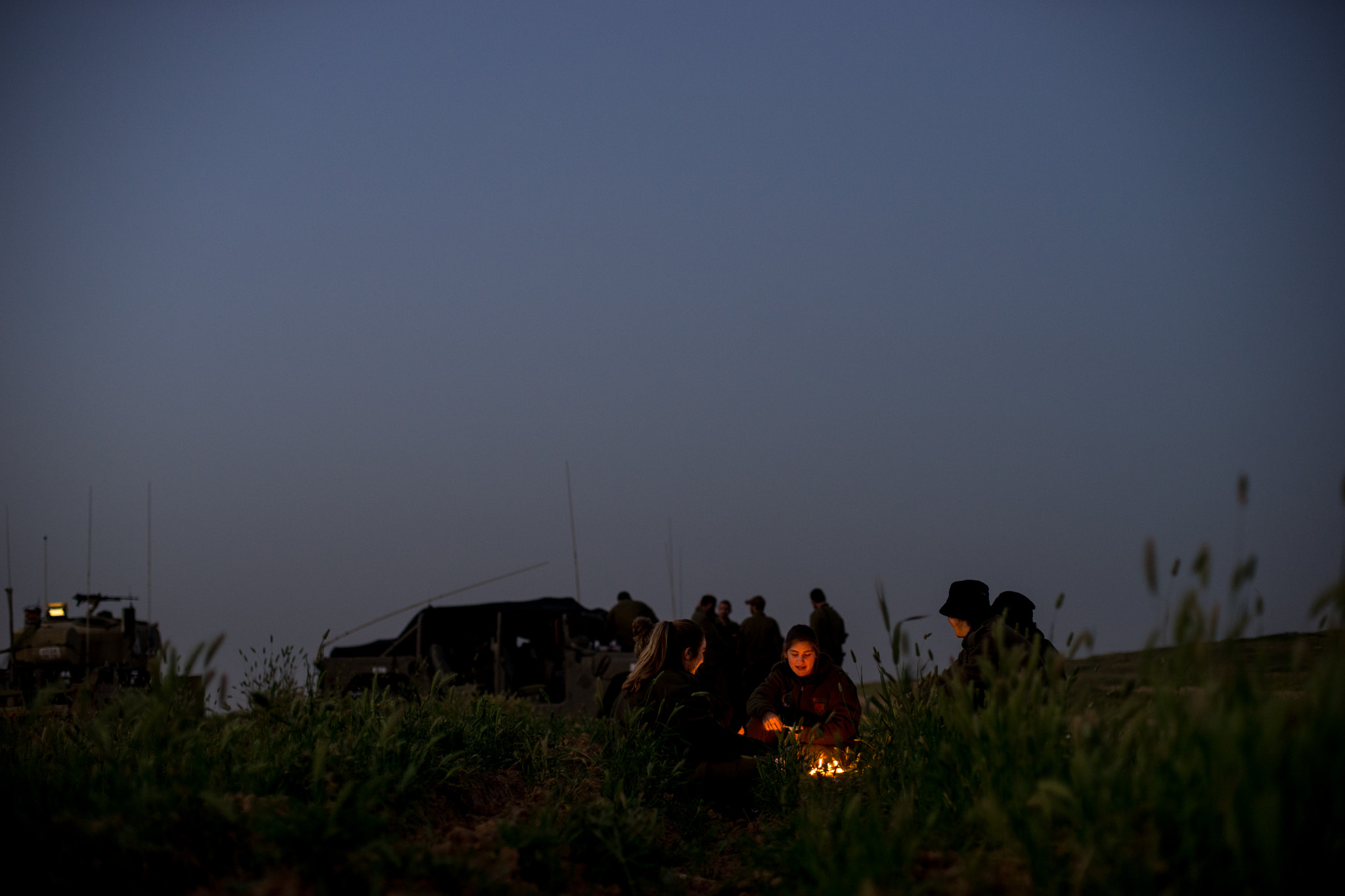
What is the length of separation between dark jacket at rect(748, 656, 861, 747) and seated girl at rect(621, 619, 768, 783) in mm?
575

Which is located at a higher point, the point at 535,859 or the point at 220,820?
the point at 220,820

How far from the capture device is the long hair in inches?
250

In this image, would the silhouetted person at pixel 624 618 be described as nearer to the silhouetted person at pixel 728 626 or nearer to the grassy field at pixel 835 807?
the silhouetted person at pixel 728 626

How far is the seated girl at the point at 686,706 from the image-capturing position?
20.1 feet

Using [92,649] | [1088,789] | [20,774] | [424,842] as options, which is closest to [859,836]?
[1088,789]

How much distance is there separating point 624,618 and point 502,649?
72.2 inches

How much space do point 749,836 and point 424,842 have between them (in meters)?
2.14

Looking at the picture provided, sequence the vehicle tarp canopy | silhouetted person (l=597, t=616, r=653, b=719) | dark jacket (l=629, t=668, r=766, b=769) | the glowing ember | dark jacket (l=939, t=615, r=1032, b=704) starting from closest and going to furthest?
dark jacket (l=939, t=615, r=1032, b=704) → the glowing ember → dark jacket (l=629, t=668, r=766, b=769) → silhouetted person (l=597, t=616, r=653, b=719) → the vehicle tarp canopy

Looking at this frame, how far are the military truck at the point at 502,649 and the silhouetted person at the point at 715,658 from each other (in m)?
1.31

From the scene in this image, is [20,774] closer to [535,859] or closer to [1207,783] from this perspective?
[535,859]

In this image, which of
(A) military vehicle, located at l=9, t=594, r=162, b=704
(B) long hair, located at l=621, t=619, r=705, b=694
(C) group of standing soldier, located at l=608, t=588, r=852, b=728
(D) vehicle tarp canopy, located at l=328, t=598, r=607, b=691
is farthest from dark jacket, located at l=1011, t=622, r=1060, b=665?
(A) military vehicle, located at l=9, t=594, r=162, b=704

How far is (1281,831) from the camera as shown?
257cm

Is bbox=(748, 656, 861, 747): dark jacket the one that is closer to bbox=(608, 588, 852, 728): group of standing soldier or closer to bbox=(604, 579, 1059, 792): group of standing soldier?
bbox=(604, 579, 1059, 792): group of standing soldier

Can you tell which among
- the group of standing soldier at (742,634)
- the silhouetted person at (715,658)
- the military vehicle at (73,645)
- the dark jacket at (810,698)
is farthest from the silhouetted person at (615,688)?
the military vehicle at (73,645)
